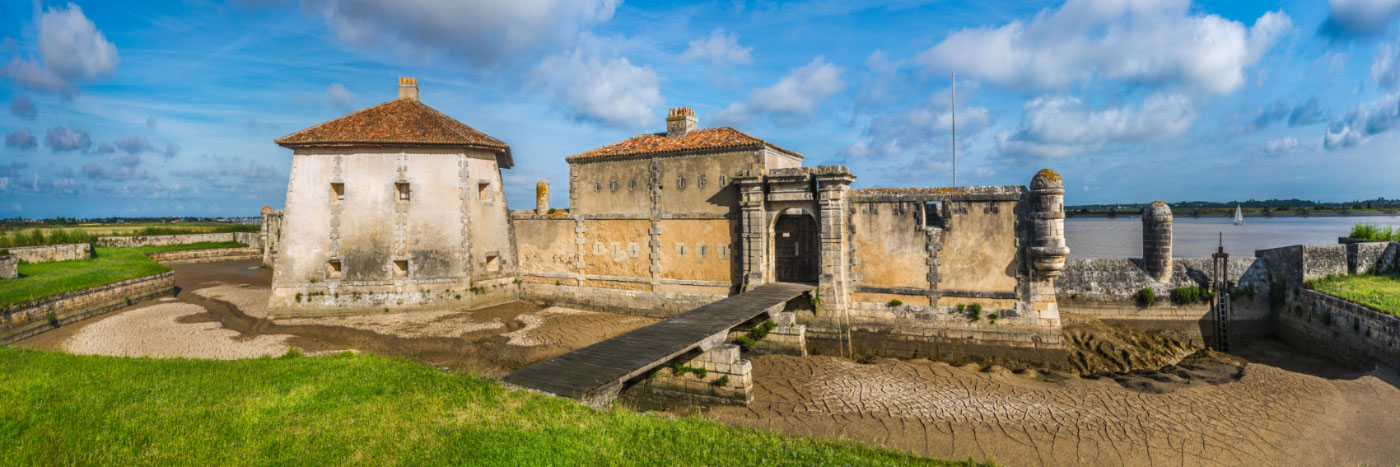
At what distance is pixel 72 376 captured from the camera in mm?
8938

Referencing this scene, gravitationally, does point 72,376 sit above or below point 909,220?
below

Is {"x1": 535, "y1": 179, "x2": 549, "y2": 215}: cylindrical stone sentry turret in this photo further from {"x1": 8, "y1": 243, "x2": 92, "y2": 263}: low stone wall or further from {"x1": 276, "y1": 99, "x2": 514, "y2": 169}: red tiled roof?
{"x1": 8, "y1": 243, "x2": 92, "y2": 263}: low stone wall

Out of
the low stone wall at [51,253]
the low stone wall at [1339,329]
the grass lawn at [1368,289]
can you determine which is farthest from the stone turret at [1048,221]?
the low stone wall at [51,253]

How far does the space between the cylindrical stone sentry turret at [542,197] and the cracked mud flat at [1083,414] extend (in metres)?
11.9

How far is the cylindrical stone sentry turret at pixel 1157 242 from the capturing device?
1805 centimetres

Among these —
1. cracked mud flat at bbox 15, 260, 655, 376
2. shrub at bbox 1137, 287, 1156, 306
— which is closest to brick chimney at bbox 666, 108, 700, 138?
cracked mud flat at bbox 15, 260, 655, 376

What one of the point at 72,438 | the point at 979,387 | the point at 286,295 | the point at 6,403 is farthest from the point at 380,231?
the point at 979,387

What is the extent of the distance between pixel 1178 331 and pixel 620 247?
1843cm

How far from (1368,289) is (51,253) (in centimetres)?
4947

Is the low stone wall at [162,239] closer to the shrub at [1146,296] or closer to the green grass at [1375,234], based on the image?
the shrub at [1146,296]

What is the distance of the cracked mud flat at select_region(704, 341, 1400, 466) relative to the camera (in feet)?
32.9

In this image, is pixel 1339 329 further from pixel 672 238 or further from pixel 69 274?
pixel 69 274

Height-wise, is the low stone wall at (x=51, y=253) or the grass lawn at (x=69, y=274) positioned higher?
the low stone wall at (x=51, y=253)

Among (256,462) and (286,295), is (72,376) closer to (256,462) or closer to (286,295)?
(256,462)
